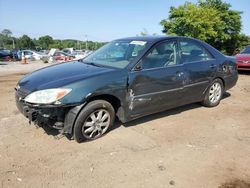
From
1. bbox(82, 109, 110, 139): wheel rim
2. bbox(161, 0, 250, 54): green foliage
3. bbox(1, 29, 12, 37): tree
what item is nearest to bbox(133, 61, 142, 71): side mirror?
bbox(82, 109, 110, 139): wheel rim

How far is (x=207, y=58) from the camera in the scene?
18.8 ft

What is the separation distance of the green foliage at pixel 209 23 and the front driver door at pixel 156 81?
972 inches

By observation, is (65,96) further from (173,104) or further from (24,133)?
(173,104)

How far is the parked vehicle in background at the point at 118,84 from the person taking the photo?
383 centimetres

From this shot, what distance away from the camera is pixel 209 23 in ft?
93.7

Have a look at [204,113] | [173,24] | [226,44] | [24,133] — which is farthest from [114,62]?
[226,44]

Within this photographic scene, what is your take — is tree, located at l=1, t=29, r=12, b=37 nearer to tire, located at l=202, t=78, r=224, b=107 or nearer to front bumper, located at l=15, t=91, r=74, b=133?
tire, located at l=202, t=78, r=224, b=107

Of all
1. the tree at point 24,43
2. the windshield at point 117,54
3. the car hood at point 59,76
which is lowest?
the tree at point 24,43

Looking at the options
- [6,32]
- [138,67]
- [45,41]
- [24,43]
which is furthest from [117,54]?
[45,41]

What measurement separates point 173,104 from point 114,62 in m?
1.40

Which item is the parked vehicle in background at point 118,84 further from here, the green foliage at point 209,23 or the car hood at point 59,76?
the green foliage at point 209,23

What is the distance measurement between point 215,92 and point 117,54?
8.33 ft

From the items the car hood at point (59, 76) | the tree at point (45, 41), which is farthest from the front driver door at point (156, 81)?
the tree at point (45, 41)

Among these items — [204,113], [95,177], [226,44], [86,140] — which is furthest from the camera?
[226,44]
